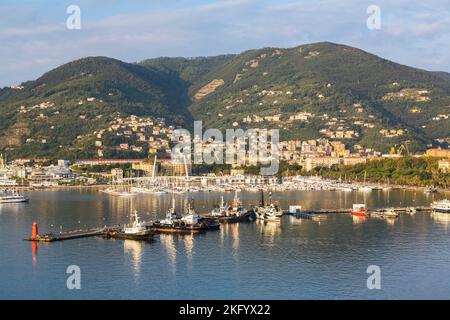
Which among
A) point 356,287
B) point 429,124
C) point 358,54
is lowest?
point 356,287

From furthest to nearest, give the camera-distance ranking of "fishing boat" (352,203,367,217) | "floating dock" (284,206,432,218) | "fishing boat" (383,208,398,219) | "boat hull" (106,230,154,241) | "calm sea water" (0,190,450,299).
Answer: "fishing boat" (352,203,367,217), "floating dock" (284,206,432,218), "fishing boat" (383,208,398,219), "boat hull" (106,230,154,241), "calm sea water" (0,190,450,299)

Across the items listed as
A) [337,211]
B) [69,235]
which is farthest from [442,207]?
[69,235]

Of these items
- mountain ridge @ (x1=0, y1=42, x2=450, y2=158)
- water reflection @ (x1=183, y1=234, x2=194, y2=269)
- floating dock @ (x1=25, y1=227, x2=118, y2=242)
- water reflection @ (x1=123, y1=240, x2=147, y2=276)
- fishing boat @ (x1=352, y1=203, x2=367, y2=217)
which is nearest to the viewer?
water reflection @ (x1=123, y1=240, x2=147, y2=276)

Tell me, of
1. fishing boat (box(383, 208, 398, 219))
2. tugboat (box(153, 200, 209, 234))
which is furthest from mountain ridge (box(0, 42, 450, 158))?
tugboat (box(153, 200, 209, 234))

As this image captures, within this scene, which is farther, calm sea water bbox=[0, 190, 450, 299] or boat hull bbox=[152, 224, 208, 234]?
boat hull bbox=[152, 224, 208, 234]

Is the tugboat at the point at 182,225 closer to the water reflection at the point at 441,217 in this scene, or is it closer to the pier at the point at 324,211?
the pier at the point at 324,211

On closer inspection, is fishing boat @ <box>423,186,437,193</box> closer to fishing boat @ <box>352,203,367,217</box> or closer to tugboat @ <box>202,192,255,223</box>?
fishing boat @ <box>352,203,367,217</box>

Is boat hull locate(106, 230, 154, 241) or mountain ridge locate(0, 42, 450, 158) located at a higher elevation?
mountain ridge locate(0, 42, 450, 158)
